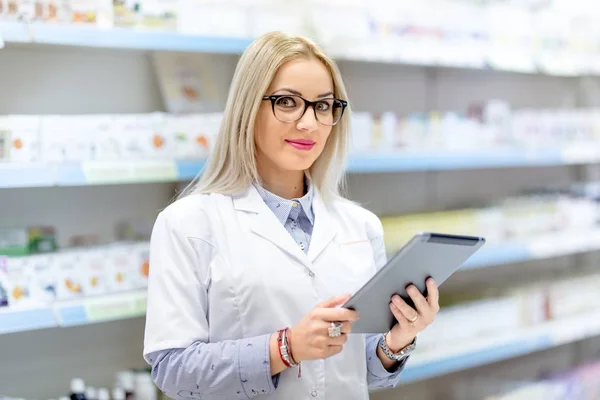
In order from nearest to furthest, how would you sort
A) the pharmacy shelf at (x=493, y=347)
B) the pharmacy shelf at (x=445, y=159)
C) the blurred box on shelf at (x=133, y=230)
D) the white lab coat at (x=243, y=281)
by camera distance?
the white lab coat at (x=243, y=281)
the blurred box on shelf at (x=133, y=230)
the pharmacy shelf at (x=445, y=159)
the pharmacy shelf at (x=493, y=347)

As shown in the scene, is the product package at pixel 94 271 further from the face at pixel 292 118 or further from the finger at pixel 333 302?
the finger at pixel 333 302

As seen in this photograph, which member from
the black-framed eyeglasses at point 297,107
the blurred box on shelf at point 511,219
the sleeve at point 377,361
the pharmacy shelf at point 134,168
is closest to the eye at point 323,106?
the black-framed eyeglasses at point 297,107

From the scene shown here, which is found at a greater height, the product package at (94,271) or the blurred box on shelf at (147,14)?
the blurred box on shelf at (147,14)

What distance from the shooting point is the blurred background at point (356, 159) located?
8.38 feet

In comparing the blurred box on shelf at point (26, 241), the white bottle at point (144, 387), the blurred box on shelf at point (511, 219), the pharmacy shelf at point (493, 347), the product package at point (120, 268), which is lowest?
the pharmacy shelf at point (493, 347)

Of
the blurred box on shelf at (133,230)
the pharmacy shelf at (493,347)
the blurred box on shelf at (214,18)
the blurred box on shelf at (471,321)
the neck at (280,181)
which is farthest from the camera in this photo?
the blurred box on shelf at (471,321)

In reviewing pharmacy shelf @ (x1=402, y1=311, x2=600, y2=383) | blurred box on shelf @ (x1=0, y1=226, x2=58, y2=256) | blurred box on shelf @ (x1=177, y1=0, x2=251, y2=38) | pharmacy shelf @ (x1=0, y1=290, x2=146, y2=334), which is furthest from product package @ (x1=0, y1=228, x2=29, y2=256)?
pharmacy shelf @ (x1=402, y1=311, x2=600, y2=383)

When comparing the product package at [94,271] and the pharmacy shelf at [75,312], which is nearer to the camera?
the pharmacy shelf at [75,312]

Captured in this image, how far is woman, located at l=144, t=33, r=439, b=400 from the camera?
169 cm

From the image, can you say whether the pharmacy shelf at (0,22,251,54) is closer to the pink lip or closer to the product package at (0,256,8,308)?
the product package at (0,256,8,308)

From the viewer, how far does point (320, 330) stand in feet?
5.29

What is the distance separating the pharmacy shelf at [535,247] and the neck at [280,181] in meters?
1.71

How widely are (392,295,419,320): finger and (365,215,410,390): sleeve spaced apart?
27 centimetres

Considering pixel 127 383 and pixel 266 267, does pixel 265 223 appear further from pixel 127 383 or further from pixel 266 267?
pixel 127 383
